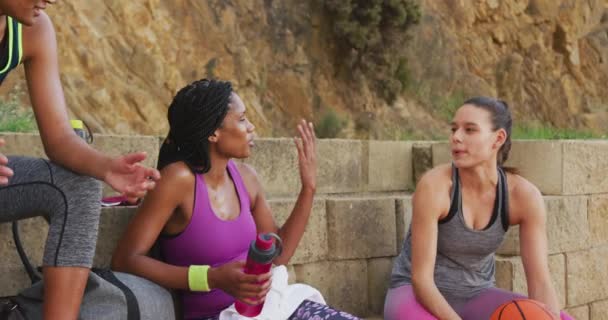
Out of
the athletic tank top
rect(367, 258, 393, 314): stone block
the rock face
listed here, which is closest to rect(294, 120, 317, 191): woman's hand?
the athletic tank top

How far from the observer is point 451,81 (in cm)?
1845

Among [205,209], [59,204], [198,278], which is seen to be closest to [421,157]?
[205,209]

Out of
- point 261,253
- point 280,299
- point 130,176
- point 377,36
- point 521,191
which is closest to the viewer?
point 130,176

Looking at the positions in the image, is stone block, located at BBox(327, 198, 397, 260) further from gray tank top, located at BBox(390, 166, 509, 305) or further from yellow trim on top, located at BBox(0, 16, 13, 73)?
yellow trim on top, located at BBox(0, 16, 13, 73)

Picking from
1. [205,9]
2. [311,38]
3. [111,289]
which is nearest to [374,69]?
[311,38]

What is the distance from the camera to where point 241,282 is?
3111mm

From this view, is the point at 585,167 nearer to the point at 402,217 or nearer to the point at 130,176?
the point at 402,217

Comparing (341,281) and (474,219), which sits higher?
(474,219)

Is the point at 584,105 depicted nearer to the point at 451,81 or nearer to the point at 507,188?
the point at 451,81

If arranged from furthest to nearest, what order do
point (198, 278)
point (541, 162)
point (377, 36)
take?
point (377, 36)
point (541, 162)
point (198, 278)

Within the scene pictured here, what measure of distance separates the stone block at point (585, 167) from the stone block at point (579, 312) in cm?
85

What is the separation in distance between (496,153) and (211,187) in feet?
5.26

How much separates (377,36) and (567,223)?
1091cm

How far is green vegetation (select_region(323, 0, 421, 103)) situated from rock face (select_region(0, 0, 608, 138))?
→ 0.85ft
